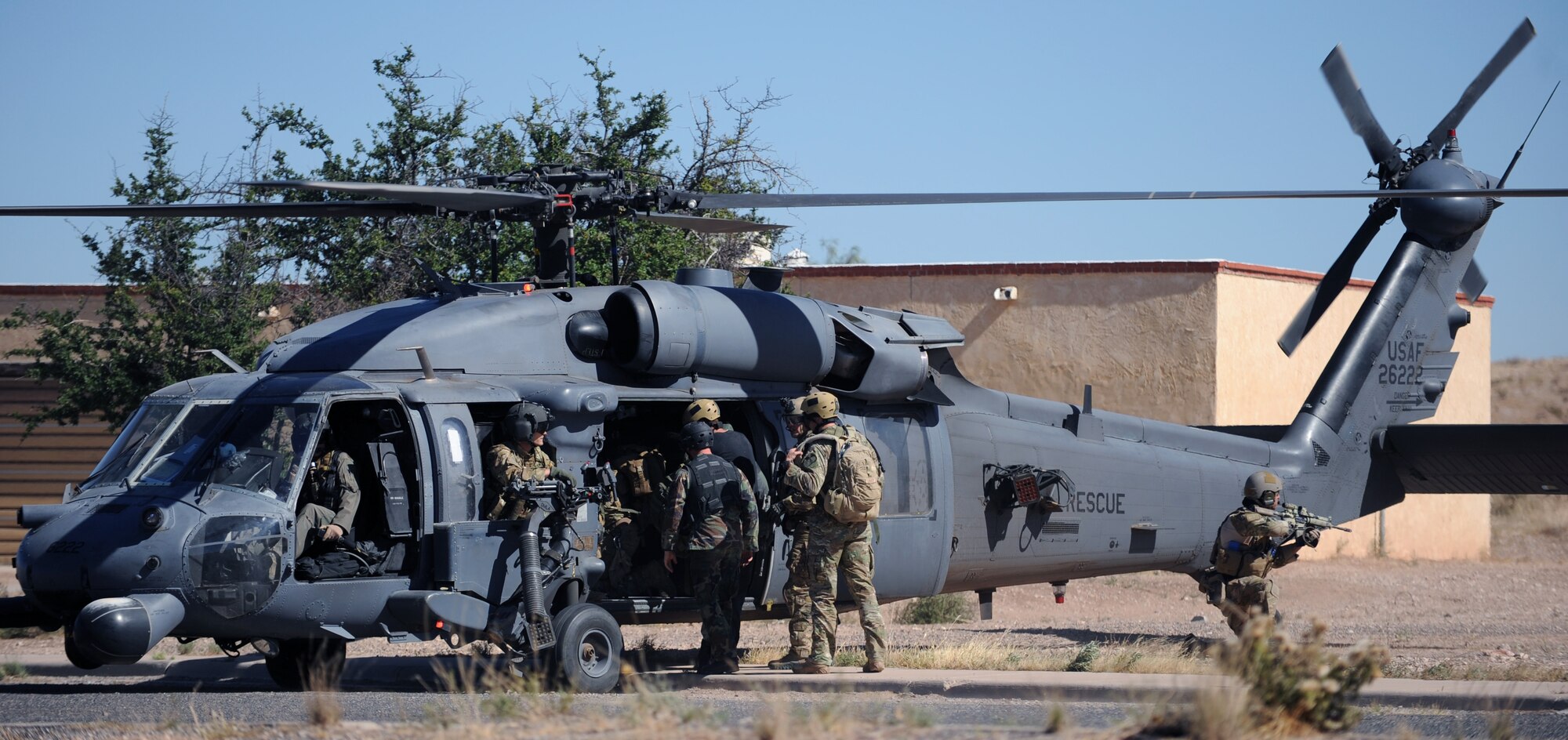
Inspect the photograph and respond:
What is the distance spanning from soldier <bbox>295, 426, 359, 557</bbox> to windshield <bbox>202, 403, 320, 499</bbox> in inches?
6.6

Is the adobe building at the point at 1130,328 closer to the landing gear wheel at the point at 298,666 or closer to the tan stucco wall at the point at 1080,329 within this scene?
the tan stucco wall at the point at 1080,329

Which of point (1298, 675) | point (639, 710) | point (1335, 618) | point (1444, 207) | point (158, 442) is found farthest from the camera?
point (1335, 618)

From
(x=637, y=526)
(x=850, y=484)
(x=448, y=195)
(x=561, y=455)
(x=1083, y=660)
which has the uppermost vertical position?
(x=448, y=195)

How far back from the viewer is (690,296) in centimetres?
1017

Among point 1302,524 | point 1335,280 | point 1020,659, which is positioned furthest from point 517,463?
point 1335,280

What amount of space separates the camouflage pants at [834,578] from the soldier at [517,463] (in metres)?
1.93

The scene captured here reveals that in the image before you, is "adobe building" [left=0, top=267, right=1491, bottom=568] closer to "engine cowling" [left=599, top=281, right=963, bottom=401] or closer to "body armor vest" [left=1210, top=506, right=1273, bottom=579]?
"body armor vest" [left=1210, top=506, right=1273, bottom=579]

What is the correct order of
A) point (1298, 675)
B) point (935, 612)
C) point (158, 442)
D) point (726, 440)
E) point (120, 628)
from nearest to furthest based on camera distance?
1. point (1298, 675)
2. point (120, 628)
3. point (158, 442)
4. point (726, 440)
5. point (935, 612)

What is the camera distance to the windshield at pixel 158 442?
8.66 m

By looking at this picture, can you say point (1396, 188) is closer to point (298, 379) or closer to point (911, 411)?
point (911, 411)

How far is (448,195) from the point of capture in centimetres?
865

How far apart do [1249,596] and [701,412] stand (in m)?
4.59

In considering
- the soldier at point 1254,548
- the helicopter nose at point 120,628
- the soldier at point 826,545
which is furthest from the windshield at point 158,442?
the soldier at point 1254,548

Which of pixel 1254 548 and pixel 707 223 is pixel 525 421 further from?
pixel 1254 548
